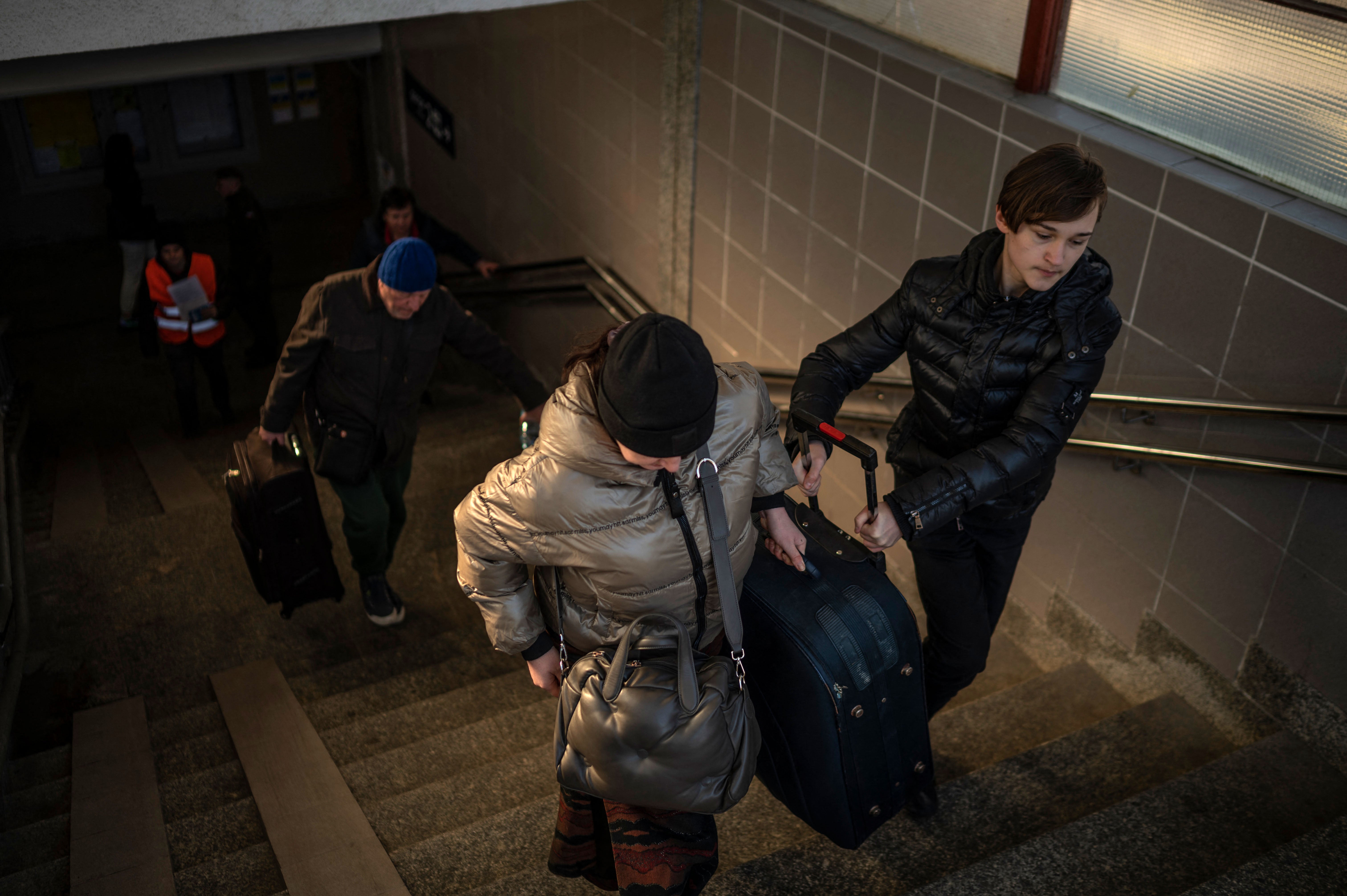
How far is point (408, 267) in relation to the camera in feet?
12.2

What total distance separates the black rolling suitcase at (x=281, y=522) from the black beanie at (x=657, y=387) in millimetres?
2427

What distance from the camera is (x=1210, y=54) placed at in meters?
3.19

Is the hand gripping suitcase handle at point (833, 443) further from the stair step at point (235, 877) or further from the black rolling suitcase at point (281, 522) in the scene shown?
the black rolling suitcase at point (281, 522)

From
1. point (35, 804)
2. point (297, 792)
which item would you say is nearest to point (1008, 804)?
point (297, 792)

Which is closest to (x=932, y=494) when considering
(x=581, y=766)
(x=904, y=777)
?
(x=904, y=777)

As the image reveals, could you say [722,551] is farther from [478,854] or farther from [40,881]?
[40,881]

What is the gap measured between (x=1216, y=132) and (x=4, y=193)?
36.1 ft

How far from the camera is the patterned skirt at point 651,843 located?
2.49m

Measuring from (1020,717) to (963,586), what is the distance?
1036 mm

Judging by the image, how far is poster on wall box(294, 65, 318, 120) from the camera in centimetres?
1127

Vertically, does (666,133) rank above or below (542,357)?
above

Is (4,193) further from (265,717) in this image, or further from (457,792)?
(457,792)

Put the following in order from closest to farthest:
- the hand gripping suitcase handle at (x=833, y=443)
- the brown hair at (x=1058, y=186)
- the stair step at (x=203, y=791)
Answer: the brown hair at (x=1058, y=186)
the hand gripping suitcase handle at (x=833, y=443)
the stair step at (x=203, y=791)

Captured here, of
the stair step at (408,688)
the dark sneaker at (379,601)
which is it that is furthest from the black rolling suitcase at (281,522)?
the stair step at (408,688)
